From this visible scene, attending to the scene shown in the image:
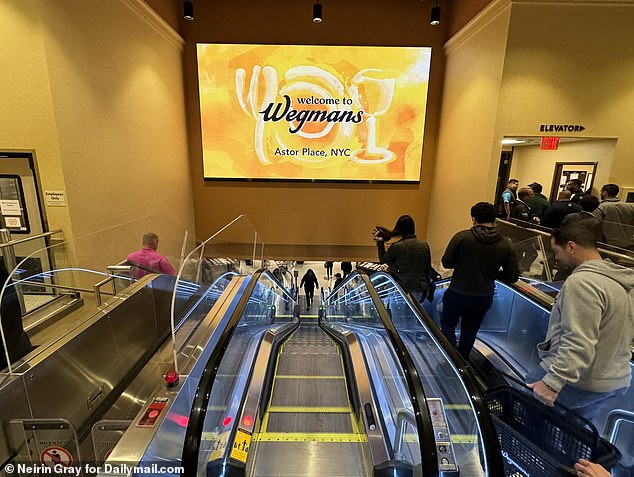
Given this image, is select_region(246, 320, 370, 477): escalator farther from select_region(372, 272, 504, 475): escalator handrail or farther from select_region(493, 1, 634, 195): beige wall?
select_region(493, 1, 634, 195): beige wall

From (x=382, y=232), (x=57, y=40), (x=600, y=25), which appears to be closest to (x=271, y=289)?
(x=382, y=232)

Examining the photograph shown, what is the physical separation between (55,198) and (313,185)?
551 centimetres

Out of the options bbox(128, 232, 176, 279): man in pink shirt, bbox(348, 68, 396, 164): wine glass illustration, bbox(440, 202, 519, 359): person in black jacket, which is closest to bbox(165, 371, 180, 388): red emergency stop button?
bbox(128, 232, 176, 279): man in pink shirt

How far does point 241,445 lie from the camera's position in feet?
6.09

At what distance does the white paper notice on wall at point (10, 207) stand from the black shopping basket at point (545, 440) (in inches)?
224

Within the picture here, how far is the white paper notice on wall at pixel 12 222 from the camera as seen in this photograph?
13.9 ft

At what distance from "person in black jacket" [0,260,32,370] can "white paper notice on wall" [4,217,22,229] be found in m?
2.62

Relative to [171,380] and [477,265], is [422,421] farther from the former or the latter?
[477,265]

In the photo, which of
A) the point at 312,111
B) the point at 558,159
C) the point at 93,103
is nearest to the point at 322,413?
the point at 93,103

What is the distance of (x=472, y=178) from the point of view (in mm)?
6195

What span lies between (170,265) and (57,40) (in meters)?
3.11

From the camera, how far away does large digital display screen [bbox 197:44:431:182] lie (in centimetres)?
770

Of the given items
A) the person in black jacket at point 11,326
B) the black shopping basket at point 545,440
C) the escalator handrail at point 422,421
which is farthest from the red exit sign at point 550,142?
the person in black jacket at point 11,326

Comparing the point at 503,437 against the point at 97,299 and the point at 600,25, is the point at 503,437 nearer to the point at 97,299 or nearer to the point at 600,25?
the point at 97,299
